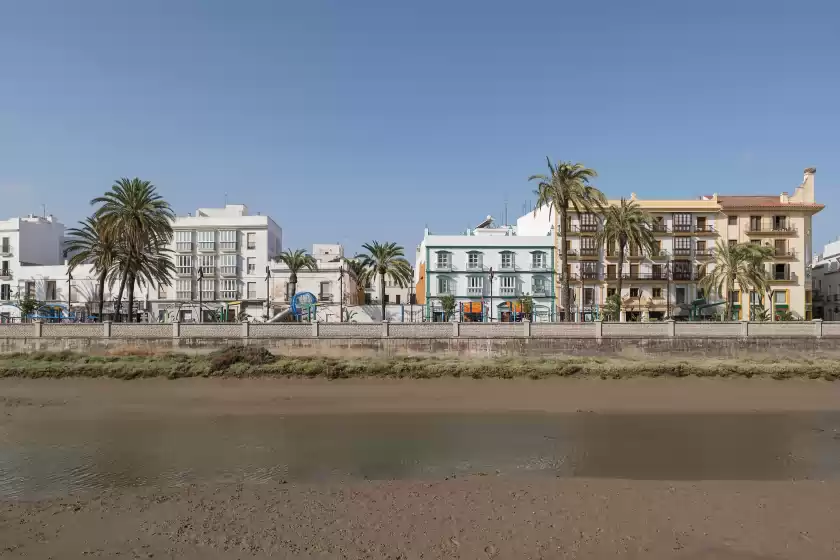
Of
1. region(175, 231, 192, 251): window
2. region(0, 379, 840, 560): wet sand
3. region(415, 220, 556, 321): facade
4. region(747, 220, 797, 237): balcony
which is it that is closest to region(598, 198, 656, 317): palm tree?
region(415, 220, 556, 321): facade

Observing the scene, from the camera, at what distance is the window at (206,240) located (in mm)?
61562

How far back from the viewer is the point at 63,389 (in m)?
25.9

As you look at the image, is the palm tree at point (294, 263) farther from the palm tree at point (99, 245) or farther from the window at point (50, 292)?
the window at point (50, 292)

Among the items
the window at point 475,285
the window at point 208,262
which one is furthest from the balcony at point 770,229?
the window at point 208,262

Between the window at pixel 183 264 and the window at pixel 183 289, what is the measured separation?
3.75 ft

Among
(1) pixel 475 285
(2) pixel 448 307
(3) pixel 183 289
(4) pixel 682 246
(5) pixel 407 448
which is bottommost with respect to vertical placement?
(5) pixel 407 448

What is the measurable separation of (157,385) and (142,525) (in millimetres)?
18811

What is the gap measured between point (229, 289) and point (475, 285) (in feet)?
89.5

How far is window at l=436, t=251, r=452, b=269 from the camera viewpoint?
57156 millimetres

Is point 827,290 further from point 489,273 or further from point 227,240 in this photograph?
point 227,240

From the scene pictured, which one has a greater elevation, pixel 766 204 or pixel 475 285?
pixel 766 204

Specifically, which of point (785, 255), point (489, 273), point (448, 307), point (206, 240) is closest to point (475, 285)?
point (489, 273)

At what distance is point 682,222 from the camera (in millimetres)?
56875

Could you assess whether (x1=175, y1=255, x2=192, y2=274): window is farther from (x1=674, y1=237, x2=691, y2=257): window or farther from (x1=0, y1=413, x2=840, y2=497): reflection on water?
(x1=674, y1=237, x2=691, y2=257): window
